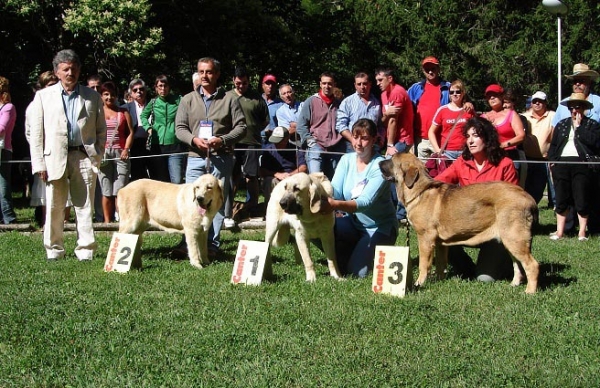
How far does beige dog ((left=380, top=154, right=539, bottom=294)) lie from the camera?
626cm

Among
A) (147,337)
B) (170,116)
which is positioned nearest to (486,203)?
(147,337)

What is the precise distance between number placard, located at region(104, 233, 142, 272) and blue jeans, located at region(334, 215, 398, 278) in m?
1.97

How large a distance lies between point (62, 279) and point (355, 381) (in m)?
3.76

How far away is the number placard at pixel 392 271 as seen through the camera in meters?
6.12

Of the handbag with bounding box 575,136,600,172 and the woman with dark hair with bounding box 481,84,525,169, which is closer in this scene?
the handbag with bounding box 575,136,600,172

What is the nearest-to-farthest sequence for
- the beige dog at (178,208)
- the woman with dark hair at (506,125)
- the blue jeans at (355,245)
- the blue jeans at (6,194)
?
1. the blue jeans at (355,245)
2. the beige dog at (178,208)
3. the woman with dark hair at (506,125)
4. the blue jeans at (6,194)

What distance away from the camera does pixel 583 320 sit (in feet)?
17.7

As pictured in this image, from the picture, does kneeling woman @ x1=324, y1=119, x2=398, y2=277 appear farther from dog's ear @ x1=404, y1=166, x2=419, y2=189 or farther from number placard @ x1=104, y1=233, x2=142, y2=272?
number placard @ x1=104, y1=233, x2=142, y2=272

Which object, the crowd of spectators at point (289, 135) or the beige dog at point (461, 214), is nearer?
Answer: the beige dog at point (461, 214)

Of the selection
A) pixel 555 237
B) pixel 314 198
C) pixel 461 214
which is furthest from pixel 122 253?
pixel 555 237

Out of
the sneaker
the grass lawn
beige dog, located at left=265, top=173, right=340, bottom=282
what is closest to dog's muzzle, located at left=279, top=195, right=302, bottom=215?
beige dog, located at left=265, top=173, right=340, bottom=282

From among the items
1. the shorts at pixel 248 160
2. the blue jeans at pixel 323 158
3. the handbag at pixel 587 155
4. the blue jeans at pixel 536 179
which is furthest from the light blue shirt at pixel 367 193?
the blue jeans at pixel 536 179

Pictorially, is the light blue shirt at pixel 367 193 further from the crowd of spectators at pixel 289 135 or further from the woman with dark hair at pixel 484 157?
the woman with dark hair at pixel 484 157

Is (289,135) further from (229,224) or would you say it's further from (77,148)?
(77,148)
